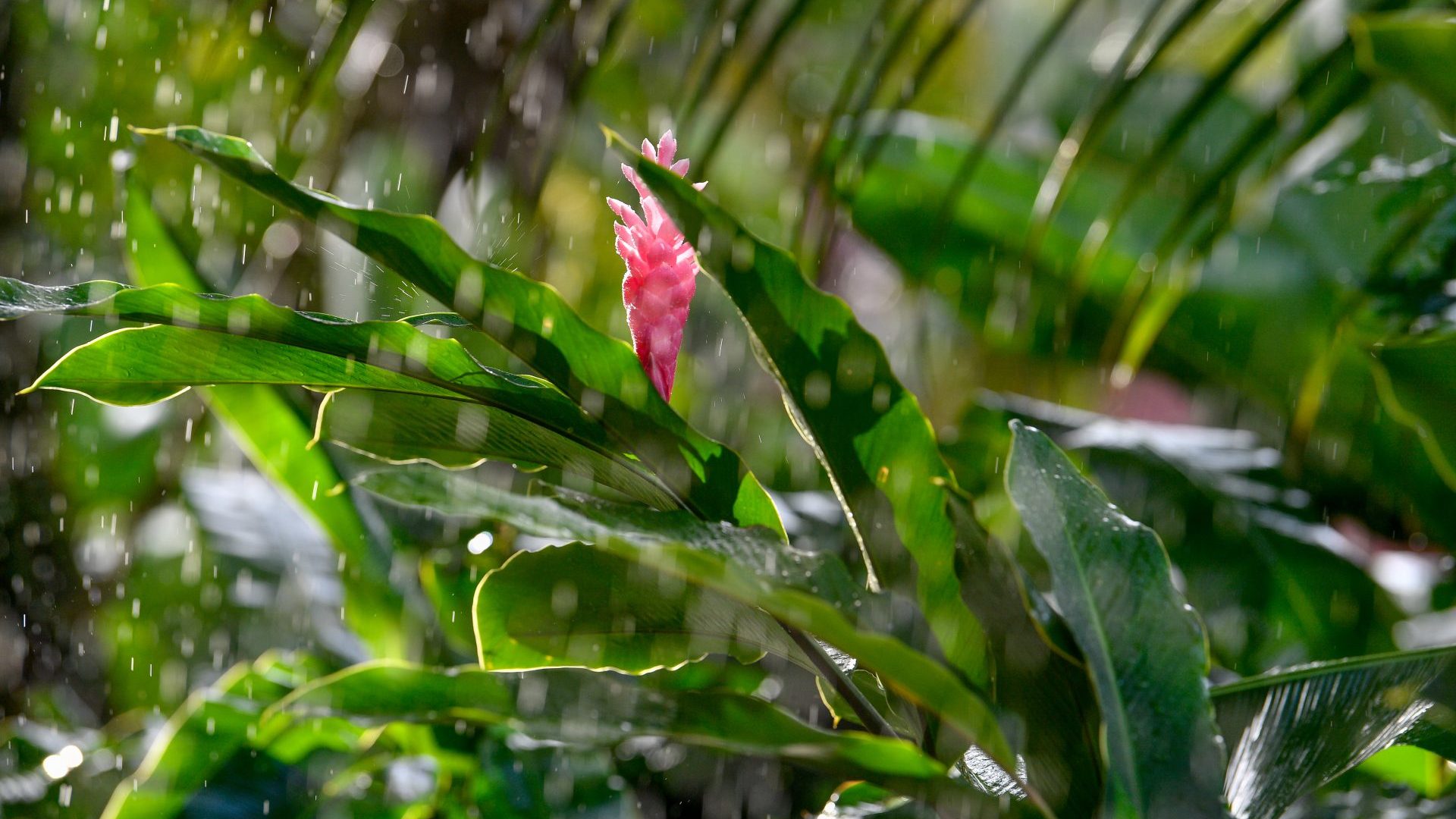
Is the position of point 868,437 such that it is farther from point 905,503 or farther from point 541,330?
point 541,330

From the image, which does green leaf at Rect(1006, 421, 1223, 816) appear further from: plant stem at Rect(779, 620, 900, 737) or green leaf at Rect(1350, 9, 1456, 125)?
green leaf at Rect(1350, 9, 1456, 125)

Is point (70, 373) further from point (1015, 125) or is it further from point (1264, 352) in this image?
point (1015, 125)

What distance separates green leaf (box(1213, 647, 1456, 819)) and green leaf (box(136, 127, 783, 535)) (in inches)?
8.2

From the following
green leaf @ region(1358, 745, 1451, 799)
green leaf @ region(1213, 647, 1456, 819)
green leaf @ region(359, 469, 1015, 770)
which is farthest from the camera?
green leaf @ region(1358, 745, 1451, 799)

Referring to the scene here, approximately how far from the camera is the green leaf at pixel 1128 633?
0.34 metres

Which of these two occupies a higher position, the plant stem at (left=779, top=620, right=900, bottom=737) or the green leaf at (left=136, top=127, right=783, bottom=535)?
the green leaf at (left=136, top=127, right=783, bottom=535)

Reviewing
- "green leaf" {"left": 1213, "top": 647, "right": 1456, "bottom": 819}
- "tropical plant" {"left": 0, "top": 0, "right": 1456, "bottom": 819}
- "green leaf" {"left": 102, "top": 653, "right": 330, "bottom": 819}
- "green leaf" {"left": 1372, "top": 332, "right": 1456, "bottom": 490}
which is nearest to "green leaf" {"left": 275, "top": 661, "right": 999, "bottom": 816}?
"tropical plant" {"left": 0, "top": 0, "right": 1456, "bottom": 819}

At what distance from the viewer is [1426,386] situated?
688 mm

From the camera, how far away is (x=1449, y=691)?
39 cm

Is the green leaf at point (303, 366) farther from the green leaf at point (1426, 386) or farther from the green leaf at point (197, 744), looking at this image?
the green leaf at point (1426, 386)

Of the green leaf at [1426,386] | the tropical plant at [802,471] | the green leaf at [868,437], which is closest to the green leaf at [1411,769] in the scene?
the tropical plant at [802,471]

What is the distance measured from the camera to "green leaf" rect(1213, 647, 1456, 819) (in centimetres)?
39

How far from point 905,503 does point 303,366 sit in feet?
0.79

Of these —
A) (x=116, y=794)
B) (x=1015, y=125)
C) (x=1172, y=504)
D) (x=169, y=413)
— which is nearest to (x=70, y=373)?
(x=116, y=794)
